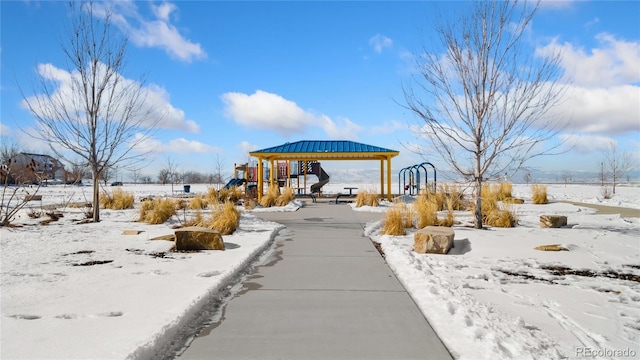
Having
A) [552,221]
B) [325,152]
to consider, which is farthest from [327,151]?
[552,221]

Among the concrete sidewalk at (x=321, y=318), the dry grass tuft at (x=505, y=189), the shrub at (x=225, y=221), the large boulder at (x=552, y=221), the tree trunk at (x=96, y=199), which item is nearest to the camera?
the concrete sidewalk at (x=321, y=318)

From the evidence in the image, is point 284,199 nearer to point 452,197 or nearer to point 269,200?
point 269,200

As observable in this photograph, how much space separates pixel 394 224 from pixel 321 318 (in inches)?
235

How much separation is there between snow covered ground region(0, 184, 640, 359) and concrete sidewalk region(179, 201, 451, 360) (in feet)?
0.94

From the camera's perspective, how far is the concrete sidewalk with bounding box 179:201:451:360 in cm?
336

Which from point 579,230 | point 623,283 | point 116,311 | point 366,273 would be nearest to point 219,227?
point 366,273

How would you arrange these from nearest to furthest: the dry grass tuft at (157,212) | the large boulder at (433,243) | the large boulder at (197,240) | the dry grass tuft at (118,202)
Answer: the large boulder at (433,243) → the large boulder at (197,240) → the dry grass tuft at (157,212) → the dry grass tuft at (118,202)

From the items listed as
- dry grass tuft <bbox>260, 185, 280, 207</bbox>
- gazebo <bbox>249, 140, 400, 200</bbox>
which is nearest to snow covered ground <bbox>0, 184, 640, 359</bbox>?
dry grass tuft <bbox>260, 185, 280, 207</bbox>

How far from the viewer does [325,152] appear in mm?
22234

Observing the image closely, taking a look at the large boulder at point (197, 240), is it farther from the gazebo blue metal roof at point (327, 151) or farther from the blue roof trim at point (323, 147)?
the blue roof trim at point (323, 147)

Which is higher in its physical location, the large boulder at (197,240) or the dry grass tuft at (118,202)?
the dry grass tuft at (118,202)

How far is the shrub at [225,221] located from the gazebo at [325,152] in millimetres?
10197

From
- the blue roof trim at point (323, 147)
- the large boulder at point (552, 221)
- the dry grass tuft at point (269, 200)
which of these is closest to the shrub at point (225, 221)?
the dry grass tuft at point (269, 200)

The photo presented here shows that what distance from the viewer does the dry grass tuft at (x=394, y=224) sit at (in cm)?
969
